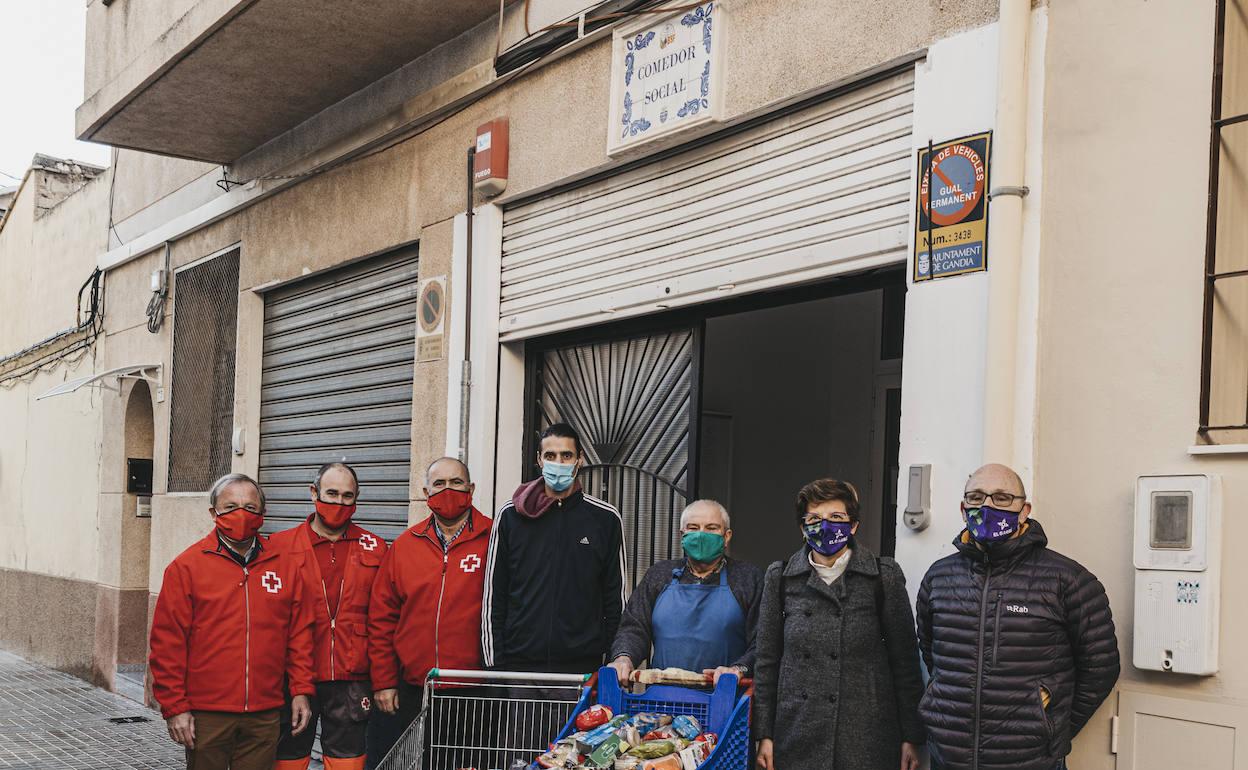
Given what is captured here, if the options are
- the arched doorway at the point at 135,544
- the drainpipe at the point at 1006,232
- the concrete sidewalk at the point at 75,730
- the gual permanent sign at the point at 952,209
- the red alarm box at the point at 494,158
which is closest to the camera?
the drainpipe at the point at 1006,232

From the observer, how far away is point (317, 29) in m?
8.54

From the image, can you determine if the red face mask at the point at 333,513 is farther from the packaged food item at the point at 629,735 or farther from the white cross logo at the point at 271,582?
the packaged food item at the point at 629,735

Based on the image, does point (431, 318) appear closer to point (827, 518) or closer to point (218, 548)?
point (218, 548)

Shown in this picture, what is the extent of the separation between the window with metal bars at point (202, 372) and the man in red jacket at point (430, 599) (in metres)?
5.72

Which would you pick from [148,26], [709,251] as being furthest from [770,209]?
[148,26]

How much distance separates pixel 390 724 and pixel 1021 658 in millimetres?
3457

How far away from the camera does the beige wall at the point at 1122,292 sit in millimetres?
4250

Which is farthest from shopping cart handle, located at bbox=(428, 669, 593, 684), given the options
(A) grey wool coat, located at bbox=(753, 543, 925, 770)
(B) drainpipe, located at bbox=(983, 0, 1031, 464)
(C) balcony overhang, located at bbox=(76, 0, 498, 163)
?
(C) balcony overhang, located at bbox=(76, 0, 498, 163)

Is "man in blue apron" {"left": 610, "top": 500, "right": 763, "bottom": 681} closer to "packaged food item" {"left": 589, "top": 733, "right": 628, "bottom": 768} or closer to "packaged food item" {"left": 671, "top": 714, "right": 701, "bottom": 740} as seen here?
"packaged food item" {"left": 671, "top": 714, "right": 701, "bottom": 740}

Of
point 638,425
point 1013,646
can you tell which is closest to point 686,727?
point 1013,646

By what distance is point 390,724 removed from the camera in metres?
6.47

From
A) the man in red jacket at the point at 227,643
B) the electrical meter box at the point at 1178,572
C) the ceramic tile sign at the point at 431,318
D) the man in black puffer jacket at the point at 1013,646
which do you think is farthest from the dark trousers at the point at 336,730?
the electrical meter box at the point at 1178,572

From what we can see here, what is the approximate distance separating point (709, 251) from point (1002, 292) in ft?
6.73

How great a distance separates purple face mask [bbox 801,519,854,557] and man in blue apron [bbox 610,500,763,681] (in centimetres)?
55
